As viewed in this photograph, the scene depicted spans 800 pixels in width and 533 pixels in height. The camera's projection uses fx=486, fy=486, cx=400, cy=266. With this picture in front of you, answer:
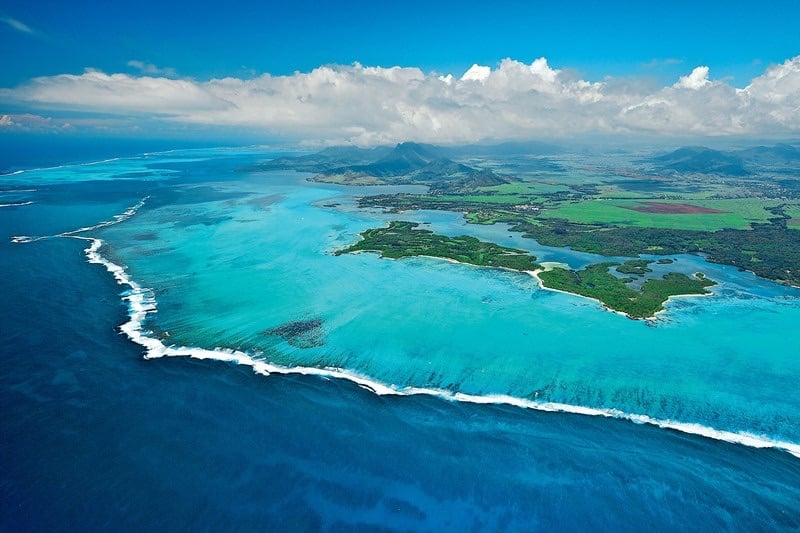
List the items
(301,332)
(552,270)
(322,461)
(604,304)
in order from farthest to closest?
(552,270) → (604,304) → (301,332) → (322,461)

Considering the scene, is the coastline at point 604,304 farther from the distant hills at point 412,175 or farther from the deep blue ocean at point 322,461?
the distant hills at point 412,175

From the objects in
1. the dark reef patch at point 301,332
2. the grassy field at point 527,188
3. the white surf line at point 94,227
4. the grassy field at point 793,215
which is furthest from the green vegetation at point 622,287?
the grassy field at point 527,188

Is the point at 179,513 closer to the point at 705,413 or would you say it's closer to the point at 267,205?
the point at 705,413

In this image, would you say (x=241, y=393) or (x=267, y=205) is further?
(x=267, y=205)

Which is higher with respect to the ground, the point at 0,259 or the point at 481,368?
the point at 0,259

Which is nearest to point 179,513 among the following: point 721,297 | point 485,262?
point 485,262

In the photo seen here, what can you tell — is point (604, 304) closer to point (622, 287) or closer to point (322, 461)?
point (622, 287)

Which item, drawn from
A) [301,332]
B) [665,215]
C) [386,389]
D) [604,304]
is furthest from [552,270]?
[665,215]

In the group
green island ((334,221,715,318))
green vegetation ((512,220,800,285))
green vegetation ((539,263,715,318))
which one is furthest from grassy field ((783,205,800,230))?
green vegetation ((539,263,715,318))
